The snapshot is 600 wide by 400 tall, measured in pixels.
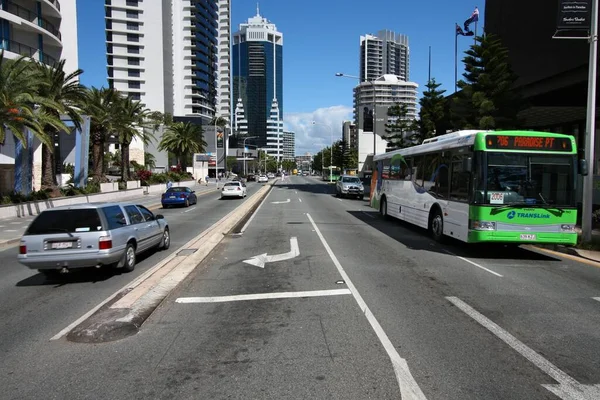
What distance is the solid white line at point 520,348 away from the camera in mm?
4493

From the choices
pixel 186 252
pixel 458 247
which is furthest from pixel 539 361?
pixel 186 252

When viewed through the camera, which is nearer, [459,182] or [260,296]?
[260,296]

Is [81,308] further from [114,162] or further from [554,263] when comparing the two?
[114,162]

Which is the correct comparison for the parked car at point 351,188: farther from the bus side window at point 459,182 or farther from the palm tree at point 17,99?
the bus side window at point 459,182

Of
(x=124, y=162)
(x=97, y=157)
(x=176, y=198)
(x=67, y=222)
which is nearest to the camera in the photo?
(x=67, y=222)

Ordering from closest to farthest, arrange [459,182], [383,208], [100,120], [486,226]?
[486,226]
[459,182]
[383,208]
[100,120]

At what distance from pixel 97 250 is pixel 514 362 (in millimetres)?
7249

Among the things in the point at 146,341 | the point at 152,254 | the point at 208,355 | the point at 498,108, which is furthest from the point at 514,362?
the point at 498,108

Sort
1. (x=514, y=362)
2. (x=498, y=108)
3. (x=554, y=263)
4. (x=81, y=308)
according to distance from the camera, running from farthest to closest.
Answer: (x=498, y=108), (x=554, y=263), (x=81, y=308), (x=514, y=362)

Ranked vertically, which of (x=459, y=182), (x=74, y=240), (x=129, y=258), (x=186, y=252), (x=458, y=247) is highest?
(x=459, y=182)

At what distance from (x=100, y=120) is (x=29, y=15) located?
13.3 m

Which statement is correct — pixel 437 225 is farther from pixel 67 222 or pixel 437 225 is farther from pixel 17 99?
pixel 17 99

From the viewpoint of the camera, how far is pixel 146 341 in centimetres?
552

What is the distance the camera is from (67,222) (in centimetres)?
888
